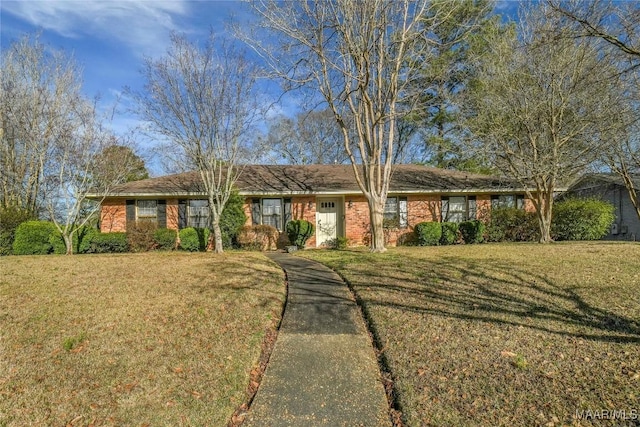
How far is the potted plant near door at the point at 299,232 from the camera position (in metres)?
14.6

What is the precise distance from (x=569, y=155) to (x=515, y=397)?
499 inches

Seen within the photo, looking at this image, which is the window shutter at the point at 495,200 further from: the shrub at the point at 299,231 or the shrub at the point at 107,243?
the shrub at the point at 107,243

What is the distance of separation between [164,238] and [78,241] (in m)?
3.24

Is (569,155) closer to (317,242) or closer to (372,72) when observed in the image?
(372,72)

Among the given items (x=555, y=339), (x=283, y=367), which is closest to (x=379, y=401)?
(x=283, y=367)

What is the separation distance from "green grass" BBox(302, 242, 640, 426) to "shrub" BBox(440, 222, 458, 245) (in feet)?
23.4

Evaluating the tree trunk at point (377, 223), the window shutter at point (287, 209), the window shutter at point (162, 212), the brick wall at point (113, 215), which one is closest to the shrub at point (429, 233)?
the tree trunk at point (377, 223)

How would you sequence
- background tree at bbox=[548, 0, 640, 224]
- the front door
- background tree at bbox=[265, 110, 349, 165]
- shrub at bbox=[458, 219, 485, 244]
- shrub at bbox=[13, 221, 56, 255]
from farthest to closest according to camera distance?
background tree at bbox=[265, 110, 349, 165] < the front door < shrub at bbox=[458, 219, 485, 244] < shrub at bbox=[13, 221, 56, 255] < background tree at bbox=[548, 0, 640, 224]

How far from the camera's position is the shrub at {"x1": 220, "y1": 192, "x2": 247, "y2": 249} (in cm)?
1450

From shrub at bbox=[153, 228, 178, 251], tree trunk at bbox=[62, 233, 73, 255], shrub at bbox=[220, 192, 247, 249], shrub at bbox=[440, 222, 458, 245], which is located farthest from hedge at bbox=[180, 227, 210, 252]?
shrub at bbox=[440, 222, 458, 245]

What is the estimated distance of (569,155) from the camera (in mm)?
13008

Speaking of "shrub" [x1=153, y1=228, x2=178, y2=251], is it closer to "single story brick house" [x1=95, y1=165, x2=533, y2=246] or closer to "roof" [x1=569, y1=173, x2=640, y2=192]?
"single story brick house" [x1=95, y1=165, x2=533, y2=246]

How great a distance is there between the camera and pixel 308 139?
29.3m

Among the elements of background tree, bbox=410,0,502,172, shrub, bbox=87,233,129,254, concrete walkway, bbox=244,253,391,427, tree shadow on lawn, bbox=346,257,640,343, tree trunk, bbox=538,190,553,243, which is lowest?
concrete walkway, bbox=244,253,391,427
